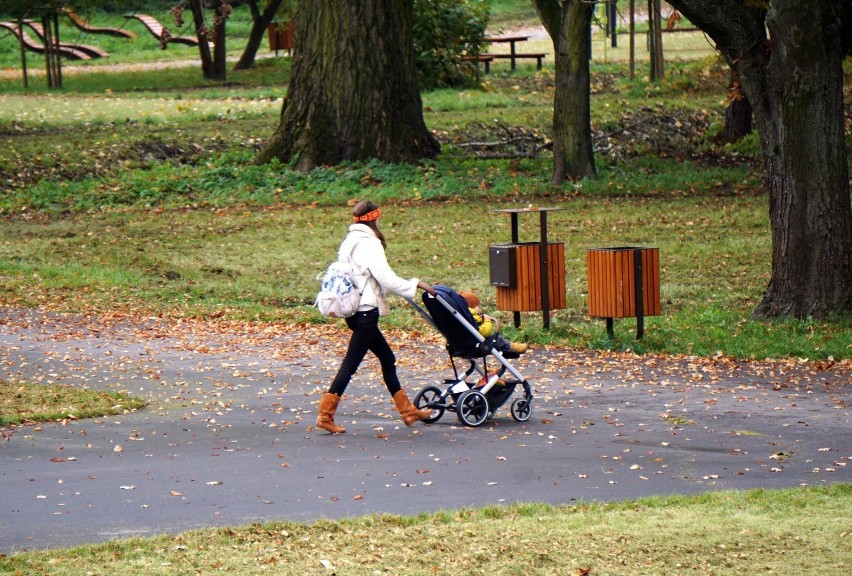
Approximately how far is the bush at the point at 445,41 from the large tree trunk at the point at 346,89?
34.2 ft

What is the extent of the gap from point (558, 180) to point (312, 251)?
686 centimetres

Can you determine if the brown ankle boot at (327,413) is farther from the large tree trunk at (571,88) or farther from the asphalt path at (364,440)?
the large tree trunk at (571,88)

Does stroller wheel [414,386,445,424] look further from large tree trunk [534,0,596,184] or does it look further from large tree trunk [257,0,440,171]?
large tree trunk [257,0,440,171]

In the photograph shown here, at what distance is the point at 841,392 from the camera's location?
11453mm

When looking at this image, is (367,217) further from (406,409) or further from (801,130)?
(801,130)

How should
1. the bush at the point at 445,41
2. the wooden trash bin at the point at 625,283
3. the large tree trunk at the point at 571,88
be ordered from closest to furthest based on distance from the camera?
1. the wooden trash bin at the point at 625,283
2. the large tree trunk at the point at 571,88
3. the bush at the point at 445,41

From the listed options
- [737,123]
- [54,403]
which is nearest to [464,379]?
[54,403]

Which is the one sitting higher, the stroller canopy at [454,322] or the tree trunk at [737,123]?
the tree trunk at [737,123]

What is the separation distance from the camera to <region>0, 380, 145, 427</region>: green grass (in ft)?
34.8

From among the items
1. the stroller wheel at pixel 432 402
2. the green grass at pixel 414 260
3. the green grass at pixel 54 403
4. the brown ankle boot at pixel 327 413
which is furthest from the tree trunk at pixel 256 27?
the brown ankle boot at pixel 327 413

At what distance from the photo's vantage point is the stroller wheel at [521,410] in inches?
412

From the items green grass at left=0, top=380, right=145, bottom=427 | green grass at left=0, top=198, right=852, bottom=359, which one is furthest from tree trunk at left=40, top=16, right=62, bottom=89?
green grass at left=0, top=380, right=145, bottom=427

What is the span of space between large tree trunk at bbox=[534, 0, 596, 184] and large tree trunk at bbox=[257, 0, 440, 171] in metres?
3.46

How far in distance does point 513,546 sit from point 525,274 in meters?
7.59
